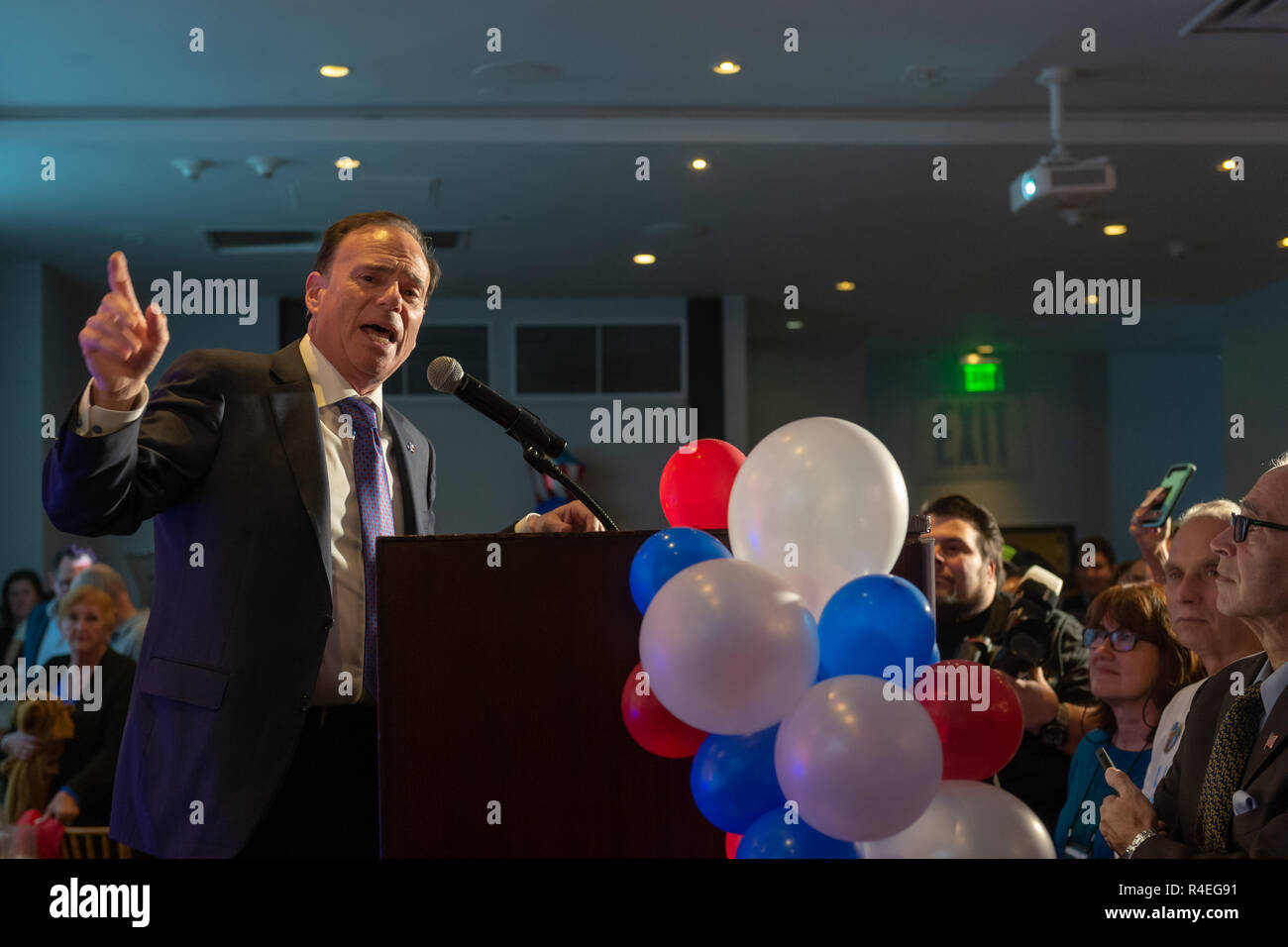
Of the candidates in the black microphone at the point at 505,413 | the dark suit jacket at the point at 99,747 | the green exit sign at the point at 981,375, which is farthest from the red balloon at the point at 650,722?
the green exit sign at the point at 981,375

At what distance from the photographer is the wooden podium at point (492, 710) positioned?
138 cm

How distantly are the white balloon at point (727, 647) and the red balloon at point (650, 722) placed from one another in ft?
0.07

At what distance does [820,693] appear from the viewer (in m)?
1.36

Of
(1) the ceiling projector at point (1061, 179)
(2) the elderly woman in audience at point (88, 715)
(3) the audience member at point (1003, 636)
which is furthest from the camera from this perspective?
(1) the ceiling projector at point (1061, 179)

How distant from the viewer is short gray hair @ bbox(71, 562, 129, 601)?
4438 mm

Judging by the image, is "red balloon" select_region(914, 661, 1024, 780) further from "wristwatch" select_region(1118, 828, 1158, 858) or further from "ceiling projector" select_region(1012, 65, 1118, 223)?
"ceiling projector" select_region(1012, 65, 1118, 223)

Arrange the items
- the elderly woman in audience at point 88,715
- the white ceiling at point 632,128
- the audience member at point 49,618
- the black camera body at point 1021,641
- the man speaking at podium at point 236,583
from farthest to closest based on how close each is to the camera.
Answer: the audience member at point 49,618 → the white ceiling at point 632,128 → the elderly woman in audience at point 88,715 → the black camera body at point 1021,641 → the man speaking at podium at point 236,583

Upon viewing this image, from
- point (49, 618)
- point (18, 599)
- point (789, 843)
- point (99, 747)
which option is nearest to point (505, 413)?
point (789, 843)

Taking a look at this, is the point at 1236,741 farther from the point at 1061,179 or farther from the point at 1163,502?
the point at 1061,179

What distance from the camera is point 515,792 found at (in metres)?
1.38

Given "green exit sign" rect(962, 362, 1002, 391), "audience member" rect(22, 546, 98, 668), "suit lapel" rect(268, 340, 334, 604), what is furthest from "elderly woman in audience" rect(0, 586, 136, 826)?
"green exit sign" rect(962, 362, 1002, 391)

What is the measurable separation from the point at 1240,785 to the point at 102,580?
4028 millimetres

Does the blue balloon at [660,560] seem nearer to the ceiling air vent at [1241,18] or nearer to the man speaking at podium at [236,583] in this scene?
the man speaking at podium at [236,583]
